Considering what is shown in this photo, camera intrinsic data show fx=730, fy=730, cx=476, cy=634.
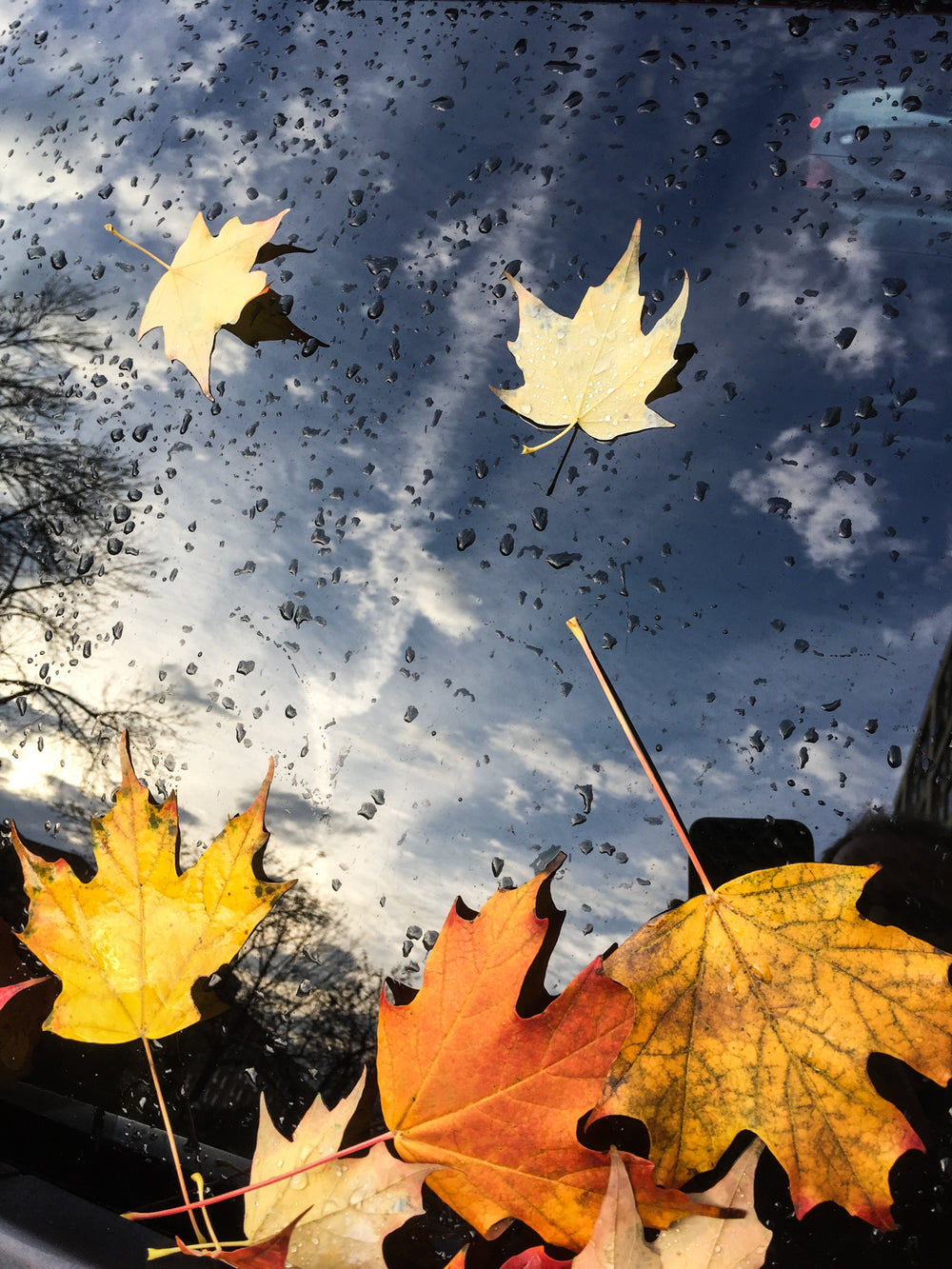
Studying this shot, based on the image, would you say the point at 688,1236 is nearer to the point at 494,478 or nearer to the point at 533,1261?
the point at 533,1261

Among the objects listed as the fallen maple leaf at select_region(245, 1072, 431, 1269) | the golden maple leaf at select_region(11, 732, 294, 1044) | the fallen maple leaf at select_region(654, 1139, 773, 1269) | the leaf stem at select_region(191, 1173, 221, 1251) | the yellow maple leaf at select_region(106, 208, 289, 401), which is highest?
the yellow maple leaf at select_region(106, 208, 289, 401)

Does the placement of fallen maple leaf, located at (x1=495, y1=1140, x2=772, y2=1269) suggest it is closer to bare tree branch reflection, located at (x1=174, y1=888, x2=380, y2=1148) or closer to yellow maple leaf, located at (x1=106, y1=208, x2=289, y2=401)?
bare tree branch reflection, located at (x1=174, y1=888, x2=380, y2=1148)

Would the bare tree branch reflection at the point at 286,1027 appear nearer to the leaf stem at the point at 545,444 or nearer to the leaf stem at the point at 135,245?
the leaf stem at the point at 545,444

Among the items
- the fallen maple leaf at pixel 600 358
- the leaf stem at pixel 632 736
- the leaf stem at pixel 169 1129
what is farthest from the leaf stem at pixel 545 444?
the leaf stem at pixel 169 1129

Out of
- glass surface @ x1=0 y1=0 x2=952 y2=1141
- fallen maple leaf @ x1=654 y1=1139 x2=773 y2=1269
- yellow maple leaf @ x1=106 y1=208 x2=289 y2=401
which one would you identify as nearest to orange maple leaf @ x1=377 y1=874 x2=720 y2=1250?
fallen maple leaf @ x1=654 y1=1139 x2=773 y2=1269

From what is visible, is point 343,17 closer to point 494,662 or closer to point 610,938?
point 494,662

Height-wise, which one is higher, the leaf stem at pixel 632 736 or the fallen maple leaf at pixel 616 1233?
the leaf stem at pixel 632 736

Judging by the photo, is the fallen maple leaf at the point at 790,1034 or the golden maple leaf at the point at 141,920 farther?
the golden maple leaf at the point at 141,920
